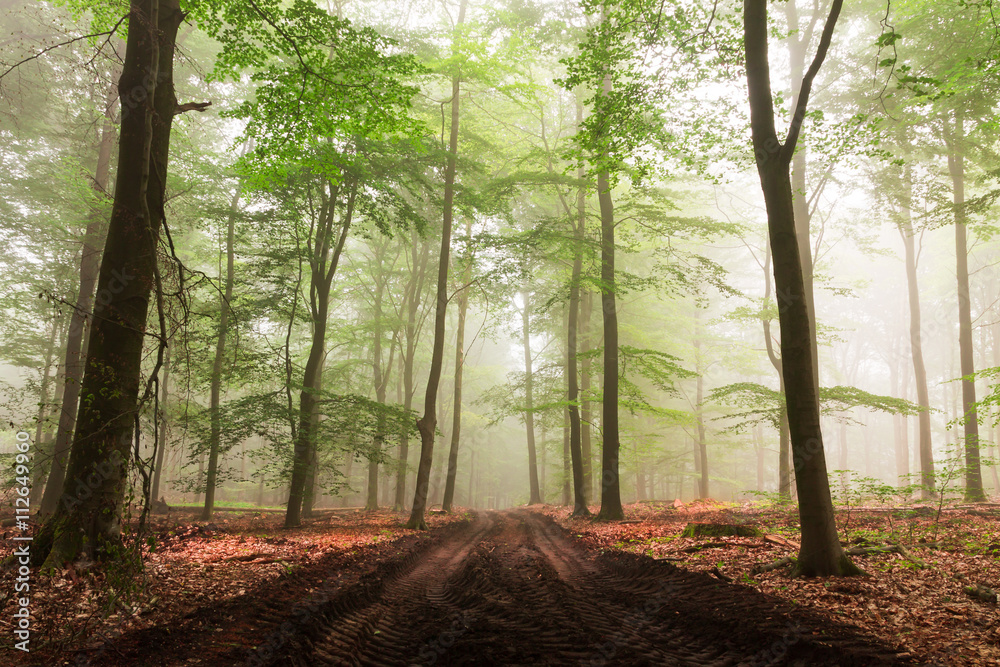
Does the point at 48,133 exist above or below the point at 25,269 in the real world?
above

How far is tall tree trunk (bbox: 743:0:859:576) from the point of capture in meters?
5.34

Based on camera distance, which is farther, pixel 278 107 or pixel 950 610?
pixel 278 107

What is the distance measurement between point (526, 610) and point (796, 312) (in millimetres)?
4689

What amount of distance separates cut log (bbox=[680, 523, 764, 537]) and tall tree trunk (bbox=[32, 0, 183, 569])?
8.32 metres

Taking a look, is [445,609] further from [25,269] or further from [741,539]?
[25,269]

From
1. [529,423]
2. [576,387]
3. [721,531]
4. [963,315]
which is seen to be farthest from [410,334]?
[963,315]

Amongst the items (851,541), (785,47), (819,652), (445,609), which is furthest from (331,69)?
(785,47)

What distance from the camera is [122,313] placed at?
16.4ft

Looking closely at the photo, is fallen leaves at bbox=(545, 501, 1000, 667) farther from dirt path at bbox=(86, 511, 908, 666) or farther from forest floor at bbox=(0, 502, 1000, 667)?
dirt path at bbox=(86, 511, 908, 666)

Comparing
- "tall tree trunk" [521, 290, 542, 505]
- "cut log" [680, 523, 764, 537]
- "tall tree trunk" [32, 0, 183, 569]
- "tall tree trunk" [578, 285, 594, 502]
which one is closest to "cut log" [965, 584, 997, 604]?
"cut log" [680, 523, 764, 537]

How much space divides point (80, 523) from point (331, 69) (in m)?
6.44

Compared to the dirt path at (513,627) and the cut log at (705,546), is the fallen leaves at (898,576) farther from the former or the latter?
the dirt path at (513,627)

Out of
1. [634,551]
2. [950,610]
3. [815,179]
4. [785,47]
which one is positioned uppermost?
[785,47]

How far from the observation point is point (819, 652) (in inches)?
123
